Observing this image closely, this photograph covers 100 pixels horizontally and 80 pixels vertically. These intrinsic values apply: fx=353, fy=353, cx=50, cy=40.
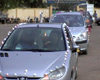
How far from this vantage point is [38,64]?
6582mm

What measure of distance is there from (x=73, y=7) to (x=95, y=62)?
51917 millimetres

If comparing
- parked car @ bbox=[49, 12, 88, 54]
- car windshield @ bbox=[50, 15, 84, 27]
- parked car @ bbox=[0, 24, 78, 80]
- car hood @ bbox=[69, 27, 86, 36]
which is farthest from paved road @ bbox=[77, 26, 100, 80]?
parked car @ bbox=[0, 24, 78, 80]

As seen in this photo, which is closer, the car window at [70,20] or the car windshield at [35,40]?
the car windshield at [35,40]

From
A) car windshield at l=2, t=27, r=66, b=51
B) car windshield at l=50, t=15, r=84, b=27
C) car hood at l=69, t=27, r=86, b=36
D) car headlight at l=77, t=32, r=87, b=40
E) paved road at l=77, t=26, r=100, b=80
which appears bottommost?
paved road at l=77, t=26, r=100, b=80

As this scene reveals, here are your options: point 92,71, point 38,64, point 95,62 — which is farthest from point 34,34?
point 95,62

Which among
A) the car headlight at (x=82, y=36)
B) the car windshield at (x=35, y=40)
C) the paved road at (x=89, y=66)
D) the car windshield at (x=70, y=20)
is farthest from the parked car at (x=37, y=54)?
the car windshield at (x=70, y=20)

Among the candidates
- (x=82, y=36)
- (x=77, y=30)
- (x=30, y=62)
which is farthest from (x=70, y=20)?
(x=30, y=62)

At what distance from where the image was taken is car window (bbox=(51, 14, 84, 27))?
15.4 meters

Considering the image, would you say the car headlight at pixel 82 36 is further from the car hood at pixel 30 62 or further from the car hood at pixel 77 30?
the car hood at pixel 30 62

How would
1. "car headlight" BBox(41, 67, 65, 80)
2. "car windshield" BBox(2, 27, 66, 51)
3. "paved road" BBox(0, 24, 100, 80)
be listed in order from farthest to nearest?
"paved road" BBox(0, 24, 100, 80) → "car windshield" BBox(2, 27, 66, 51) → "car headlight" BBox(41, 67, 65, 80)

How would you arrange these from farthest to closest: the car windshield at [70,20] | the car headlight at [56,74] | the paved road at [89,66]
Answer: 1. the car windshield at [70,20]
2. the paved road at [89,66]
3. the car headlight at [56,74]

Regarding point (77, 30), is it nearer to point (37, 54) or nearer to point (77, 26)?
point (77, 26)

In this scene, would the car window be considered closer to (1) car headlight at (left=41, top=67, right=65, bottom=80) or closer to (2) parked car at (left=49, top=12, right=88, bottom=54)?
(2) parked car at (left=49, top=12, right=88, bottom=54)

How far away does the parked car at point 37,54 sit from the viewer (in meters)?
6.30
